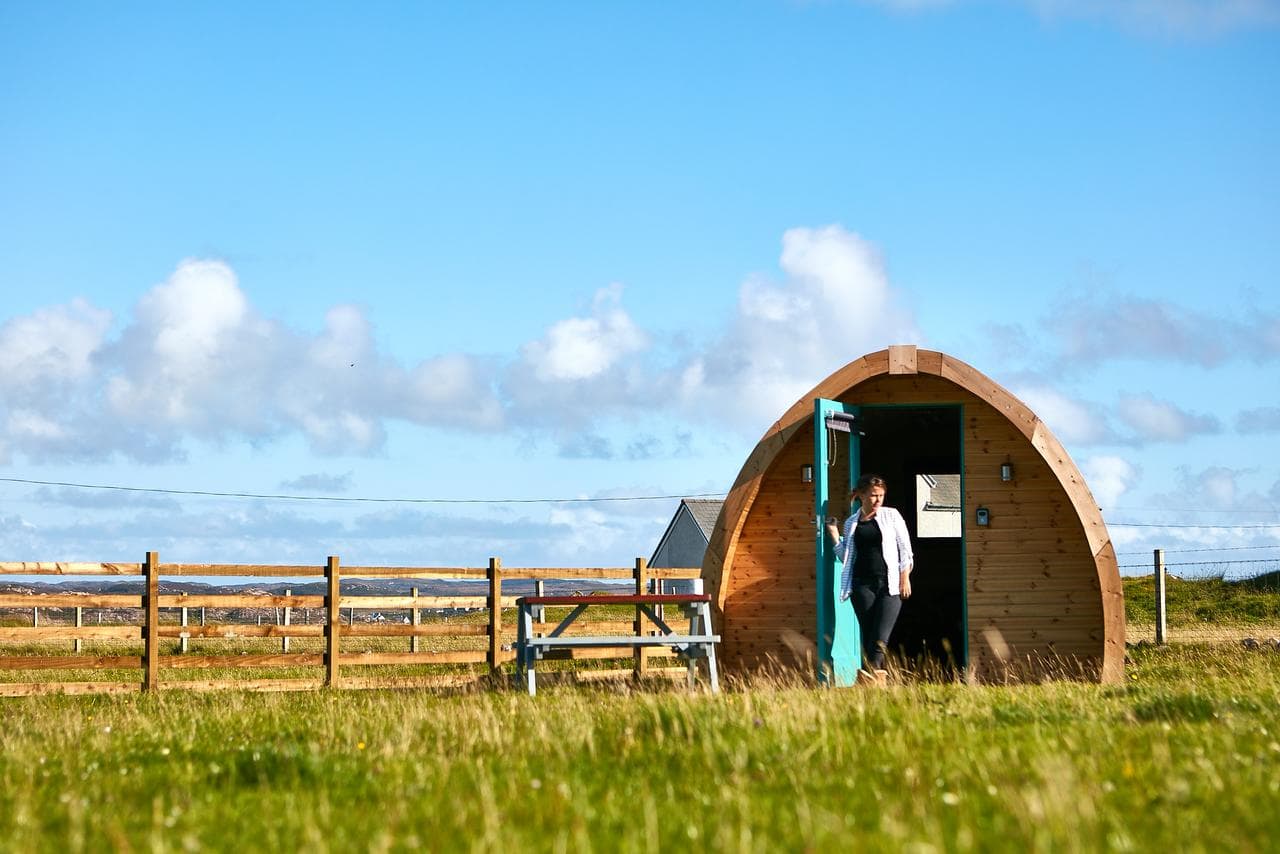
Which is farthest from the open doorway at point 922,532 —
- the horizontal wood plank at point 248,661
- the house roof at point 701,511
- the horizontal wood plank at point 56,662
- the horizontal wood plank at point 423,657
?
the house roof at point 701,511

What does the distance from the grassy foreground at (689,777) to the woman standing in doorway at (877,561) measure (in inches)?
124

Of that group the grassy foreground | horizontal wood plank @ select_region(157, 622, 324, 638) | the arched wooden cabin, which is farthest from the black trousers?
horizontal wood plank @ select_region(157, 622, 324, 638)

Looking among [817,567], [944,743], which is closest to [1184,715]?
[944,743]

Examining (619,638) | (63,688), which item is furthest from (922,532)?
(63,688)

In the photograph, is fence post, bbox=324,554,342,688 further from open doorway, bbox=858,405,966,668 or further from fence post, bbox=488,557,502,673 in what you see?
open doorway, bbox=858,405,966,668

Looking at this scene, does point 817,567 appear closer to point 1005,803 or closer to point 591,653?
point 591,653

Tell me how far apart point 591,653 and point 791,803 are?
12576 mm

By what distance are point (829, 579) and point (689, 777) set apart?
24.6 ft

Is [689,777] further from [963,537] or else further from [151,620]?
[151,620]

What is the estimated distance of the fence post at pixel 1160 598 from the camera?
20188 millimetres

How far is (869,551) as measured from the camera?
11180 mm

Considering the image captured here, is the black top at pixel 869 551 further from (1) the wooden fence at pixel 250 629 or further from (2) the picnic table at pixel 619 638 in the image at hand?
(1) the wooden fence at pixel 250 629

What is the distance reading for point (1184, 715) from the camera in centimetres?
675

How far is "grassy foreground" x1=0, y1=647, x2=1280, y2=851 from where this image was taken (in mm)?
3959
